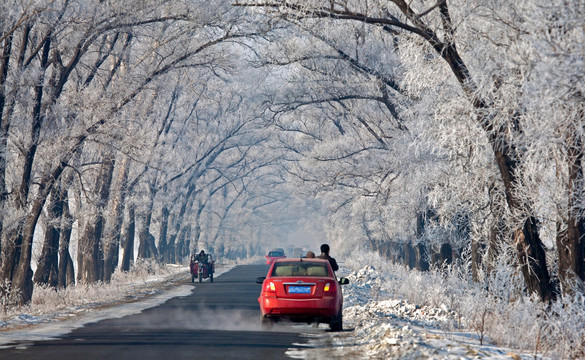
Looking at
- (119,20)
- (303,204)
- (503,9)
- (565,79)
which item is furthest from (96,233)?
(303,204)

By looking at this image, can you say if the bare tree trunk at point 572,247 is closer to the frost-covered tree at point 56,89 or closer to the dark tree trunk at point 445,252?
the frost-covered tree at point 56,89

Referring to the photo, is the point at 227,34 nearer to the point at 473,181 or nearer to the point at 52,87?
the point at 52,87

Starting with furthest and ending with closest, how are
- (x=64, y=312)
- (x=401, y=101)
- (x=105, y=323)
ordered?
(x=401, y=101)
(x=64, y=312)
(x=105, y=323)

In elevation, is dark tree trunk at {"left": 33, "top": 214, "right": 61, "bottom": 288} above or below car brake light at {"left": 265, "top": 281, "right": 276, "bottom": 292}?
above

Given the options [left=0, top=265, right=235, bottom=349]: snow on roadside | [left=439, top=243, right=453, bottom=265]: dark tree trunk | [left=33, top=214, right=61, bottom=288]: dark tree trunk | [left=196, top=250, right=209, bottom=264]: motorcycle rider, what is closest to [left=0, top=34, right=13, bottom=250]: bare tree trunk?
[left=0, top=265, right=235, bottom=349]: snow on roadside

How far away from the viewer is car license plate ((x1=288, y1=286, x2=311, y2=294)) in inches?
619

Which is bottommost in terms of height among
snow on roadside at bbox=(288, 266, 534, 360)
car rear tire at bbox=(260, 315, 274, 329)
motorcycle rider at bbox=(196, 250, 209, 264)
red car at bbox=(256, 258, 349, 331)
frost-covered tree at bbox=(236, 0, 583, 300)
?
snow on roadside at bbox=(288, 266, 534, 360)

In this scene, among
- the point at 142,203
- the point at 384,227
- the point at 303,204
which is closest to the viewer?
the point at 142,203

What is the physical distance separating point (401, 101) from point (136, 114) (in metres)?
13.1

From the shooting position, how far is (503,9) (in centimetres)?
1309

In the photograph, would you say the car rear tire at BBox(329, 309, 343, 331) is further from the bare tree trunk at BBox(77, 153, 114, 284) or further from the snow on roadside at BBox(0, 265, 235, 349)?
the bare tree trunk at BBox(77, 153, 114, 284)

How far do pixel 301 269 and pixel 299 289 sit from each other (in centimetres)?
80

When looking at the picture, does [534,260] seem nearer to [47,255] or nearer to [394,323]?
[394,323]

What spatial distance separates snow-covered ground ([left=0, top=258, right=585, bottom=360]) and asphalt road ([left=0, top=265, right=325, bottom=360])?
0.54m
